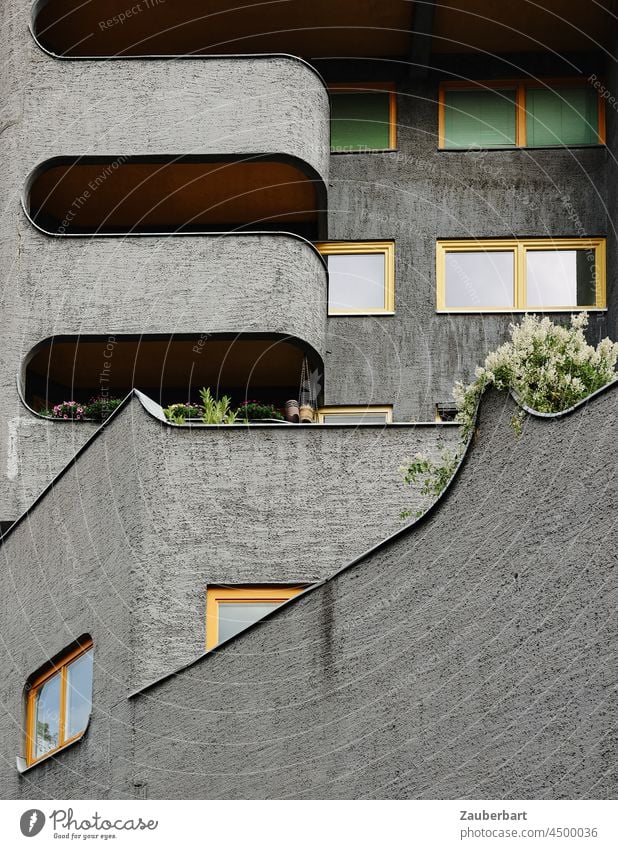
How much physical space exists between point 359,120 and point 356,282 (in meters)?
2.39

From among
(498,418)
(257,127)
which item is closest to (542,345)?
(498,418)

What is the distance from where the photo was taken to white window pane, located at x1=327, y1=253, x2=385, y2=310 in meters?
22.3

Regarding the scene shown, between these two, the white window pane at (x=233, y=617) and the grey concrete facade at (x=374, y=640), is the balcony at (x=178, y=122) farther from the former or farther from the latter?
the white window pane at (x=233, y=617)

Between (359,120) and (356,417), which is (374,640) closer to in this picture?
(356,417)

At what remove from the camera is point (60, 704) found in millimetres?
16547

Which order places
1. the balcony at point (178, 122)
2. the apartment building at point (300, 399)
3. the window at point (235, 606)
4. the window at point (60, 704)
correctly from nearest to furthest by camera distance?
the apartment building at point (300, 399)
the window at point (235, 606)
the window at point (60, 704)
the balcony at point (178, 122)

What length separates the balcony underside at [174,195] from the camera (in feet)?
70.2

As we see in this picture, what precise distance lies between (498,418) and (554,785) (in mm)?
2424

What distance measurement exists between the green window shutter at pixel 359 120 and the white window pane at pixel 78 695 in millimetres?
9476

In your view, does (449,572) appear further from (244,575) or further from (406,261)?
(406,261)

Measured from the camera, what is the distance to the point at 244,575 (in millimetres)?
15508

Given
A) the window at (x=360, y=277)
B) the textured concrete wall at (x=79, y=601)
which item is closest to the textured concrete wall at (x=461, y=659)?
the textured concrete wall at (x=79, y=601)
